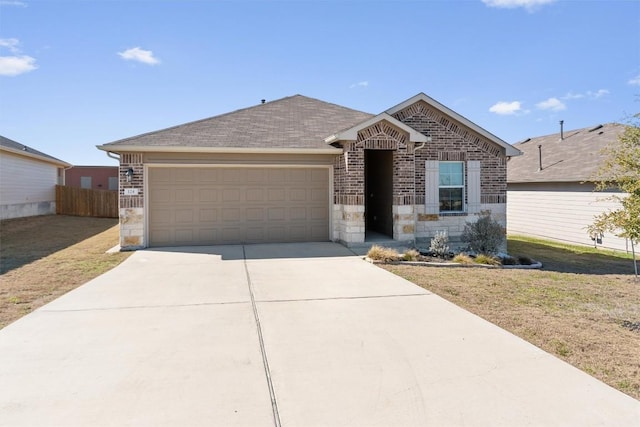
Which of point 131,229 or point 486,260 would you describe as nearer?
point 486,260

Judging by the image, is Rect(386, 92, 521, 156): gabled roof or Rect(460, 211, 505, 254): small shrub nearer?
Rect(460, 211, 505, 254): small shrub

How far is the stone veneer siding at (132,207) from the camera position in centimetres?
1147

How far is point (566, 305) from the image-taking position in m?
6.48

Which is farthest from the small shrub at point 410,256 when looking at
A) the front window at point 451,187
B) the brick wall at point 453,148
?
the front window at point 451,187

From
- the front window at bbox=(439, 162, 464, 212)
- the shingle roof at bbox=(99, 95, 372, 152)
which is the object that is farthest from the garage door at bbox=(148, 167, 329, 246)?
the front window at bbox=(439, 162, 464, 212)

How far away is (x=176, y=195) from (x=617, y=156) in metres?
10.6

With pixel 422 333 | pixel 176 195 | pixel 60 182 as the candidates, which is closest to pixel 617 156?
pixel 422 333

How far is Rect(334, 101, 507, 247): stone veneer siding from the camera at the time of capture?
38.5 feet

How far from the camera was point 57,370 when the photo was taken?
12.9 feet

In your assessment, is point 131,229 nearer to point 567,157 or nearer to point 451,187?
point 451,187

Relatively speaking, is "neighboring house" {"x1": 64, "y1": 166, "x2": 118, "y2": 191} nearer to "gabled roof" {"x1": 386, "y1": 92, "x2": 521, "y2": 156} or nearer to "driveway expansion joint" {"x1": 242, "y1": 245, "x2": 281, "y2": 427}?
"gabled roof" {"x1": 386, "y1": 92, "x2": 521, "y2": 156}

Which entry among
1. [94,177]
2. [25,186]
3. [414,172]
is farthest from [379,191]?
[94,177]

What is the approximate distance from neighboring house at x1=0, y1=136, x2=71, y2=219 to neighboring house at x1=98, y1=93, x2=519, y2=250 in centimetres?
1104

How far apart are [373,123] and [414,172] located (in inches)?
75.7
